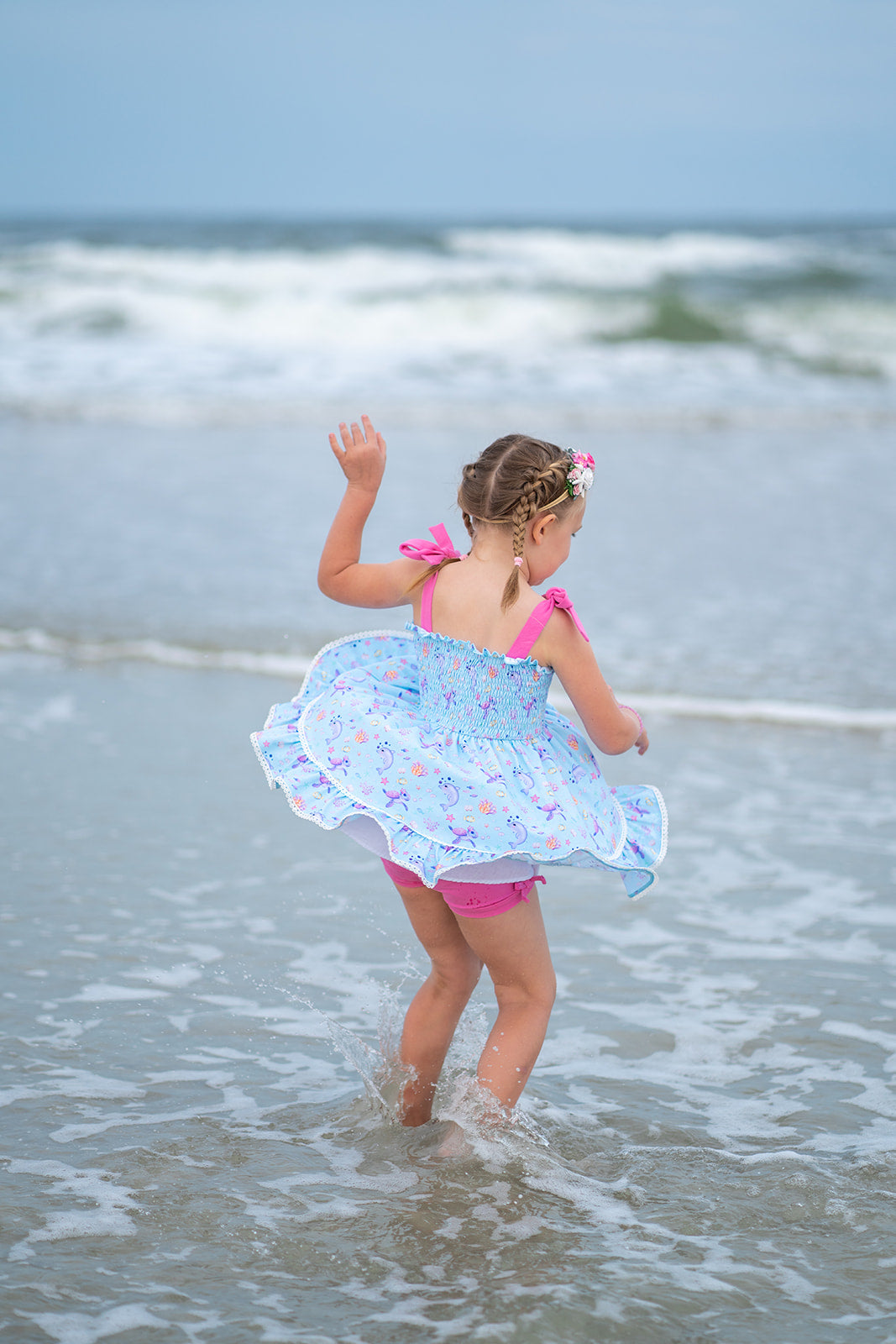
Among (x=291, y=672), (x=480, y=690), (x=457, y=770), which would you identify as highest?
(x=480, y=690)

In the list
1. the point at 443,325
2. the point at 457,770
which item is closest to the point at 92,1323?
the point at 457,770

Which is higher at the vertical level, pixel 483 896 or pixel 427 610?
pixel 427 610

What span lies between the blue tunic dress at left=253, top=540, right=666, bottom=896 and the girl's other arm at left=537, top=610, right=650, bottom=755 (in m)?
0.04

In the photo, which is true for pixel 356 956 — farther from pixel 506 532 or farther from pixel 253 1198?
pixel 506 532

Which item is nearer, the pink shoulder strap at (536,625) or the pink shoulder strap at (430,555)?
the pink shoulder strap at (536,625)

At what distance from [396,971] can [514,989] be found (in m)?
0.92

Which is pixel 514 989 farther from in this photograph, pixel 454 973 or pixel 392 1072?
pixel 392 1072

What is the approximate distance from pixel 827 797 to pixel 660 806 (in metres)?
2.12

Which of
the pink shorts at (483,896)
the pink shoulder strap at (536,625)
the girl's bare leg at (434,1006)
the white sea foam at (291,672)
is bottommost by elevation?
the girl's bare leg at (434,1006)

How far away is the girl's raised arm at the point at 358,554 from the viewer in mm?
2760

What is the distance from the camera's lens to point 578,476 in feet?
8.46

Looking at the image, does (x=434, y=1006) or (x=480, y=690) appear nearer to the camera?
(x=480, y=690)

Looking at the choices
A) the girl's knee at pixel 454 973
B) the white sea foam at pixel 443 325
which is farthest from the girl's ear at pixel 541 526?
the white sea foam at pixel 443 325

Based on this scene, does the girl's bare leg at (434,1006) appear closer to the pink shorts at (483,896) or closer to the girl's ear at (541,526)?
the pink shorts at (483,896)
